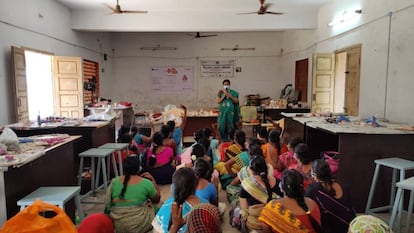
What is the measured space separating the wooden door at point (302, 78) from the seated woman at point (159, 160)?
5.12 m

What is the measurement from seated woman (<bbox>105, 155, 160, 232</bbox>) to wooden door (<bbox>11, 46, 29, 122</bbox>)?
3.34m

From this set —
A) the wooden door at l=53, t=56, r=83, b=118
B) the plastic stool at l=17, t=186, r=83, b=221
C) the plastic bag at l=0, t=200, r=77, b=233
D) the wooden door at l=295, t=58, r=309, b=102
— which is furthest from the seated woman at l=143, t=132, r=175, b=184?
the wooden door at l=295, t=58, r=309, b=102

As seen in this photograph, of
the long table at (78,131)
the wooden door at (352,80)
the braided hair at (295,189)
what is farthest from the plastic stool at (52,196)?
the wooden door at (352,80)

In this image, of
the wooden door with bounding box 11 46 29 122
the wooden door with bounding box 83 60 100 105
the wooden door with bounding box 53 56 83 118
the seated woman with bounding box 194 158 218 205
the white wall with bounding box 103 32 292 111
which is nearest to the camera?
the seated woman with bounding box 194 158 218 205

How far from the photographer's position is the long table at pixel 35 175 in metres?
2.28

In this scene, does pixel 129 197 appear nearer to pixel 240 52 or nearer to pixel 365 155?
pixel 365 155

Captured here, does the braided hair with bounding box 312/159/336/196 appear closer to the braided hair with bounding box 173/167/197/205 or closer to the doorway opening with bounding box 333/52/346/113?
the braided hair with bounding box 173/167/197/205

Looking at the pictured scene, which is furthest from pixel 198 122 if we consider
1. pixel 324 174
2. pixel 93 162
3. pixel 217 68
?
pixel 324 174

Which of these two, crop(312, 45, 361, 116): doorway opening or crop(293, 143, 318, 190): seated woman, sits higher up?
crop(312, 45, 361, 116): doorway opening

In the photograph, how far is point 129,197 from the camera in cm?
272

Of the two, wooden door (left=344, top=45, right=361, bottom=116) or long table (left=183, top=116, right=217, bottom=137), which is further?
long table (left=183, top=116, right=217, bottom=137)

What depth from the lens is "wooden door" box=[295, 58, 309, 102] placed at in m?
8.39

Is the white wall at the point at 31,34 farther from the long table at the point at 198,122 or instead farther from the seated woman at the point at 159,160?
the long table at the point at 198,122

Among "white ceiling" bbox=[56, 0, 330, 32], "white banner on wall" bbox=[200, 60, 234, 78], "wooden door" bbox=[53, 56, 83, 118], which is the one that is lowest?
"wooden door" bbox=[53, 56, 83, 118]
